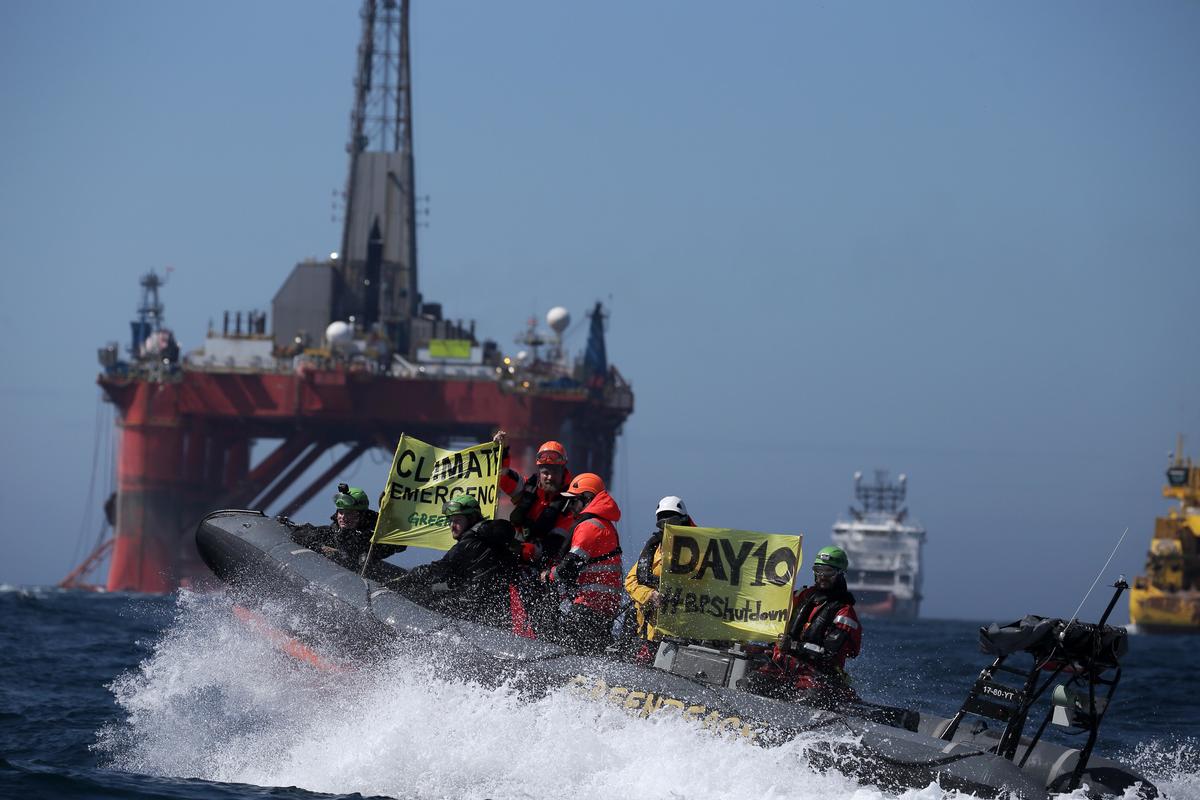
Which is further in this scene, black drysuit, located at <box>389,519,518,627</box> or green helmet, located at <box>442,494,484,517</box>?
green helmet, located at <box>442,494,484,517</box>

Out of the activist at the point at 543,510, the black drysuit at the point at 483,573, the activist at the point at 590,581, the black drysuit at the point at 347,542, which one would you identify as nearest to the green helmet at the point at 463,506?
the black drysuit at the point at 483,573

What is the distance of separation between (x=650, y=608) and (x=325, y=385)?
48899mm

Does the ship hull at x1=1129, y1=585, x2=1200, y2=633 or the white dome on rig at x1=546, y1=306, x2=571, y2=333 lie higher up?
the white dome on rig at x1=546, y1=306, x2=571, y2=333

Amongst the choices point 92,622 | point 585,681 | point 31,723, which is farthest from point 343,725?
point 92,622

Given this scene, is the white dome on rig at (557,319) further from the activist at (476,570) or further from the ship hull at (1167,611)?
the activist at (476,570)

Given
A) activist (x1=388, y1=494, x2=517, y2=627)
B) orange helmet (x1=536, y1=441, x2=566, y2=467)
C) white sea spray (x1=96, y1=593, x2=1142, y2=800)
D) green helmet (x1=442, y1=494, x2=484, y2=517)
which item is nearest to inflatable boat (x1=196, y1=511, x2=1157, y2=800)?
white sea spray (x1=96, y1=593, x2=1142, y2=800)

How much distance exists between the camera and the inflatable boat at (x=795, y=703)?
10305 mm

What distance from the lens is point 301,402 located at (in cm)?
6016

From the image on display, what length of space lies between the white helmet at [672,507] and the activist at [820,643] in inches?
45.5

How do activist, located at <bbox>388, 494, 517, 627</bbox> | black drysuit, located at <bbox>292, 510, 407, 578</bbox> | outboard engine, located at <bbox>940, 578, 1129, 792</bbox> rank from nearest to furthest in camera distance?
1. outboard engine, located at <bbox>940, 578, 1129, 792</bbox>
2. activist, located at <bbox>388, 494, 517, 627</bbox>
3. black drysuit, located at <bbox>292, 510, 407, 578</bbox>

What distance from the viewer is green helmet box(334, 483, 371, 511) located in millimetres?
14578

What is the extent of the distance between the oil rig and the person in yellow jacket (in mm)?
46460

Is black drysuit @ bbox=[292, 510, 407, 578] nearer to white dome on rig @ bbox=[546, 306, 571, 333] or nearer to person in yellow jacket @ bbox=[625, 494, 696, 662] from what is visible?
person in yellow jacket @ bbox=[625, 494, 696, 662]

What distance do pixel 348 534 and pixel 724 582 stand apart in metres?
4.32
